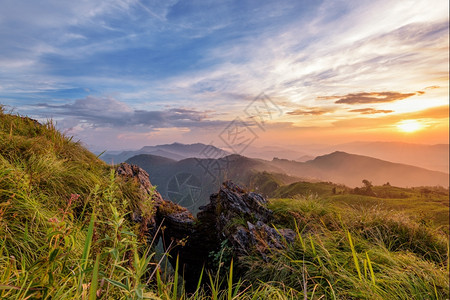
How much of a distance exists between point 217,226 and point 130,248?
4.27 metres

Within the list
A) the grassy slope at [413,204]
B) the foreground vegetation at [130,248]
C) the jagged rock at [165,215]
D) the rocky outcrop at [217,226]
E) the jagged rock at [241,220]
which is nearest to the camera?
the foreground vegetation at [130,248]

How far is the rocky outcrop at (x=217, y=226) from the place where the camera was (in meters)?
4.74

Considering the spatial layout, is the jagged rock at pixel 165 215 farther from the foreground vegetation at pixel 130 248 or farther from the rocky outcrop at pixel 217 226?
the foreground vegetation at pixel 130 248

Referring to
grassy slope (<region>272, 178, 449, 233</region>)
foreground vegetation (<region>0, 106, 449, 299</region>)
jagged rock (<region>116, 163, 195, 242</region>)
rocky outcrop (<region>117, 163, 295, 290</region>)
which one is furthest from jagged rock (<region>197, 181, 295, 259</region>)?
grassy slope (<region>272, 178, 449, 233</region>)

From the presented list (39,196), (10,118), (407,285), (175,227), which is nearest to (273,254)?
(407,285)

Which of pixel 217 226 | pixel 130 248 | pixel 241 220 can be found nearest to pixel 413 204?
pixel 241 220

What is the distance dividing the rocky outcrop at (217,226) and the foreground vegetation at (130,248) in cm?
36

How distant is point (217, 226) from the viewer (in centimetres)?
614

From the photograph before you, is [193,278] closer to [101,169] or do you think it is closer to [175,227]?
[175,227]

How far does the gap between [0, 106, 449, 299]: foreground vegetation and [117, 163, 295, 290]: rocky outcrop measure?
1.19ft

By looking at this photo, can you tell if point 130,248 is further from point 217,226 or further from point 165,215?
point 165,215

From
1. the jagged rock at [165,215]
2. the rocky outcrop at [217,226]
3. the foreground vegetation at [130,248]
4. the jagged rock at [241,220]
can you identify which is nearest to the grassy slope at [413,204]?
the foreground vegetation at [130,248]

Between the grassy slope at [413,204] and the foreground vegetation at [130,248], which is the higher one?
the foreground vegetation at [130,248]

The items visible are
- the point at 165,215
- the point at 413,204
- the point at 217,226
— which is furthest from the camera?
the point at 413,204
